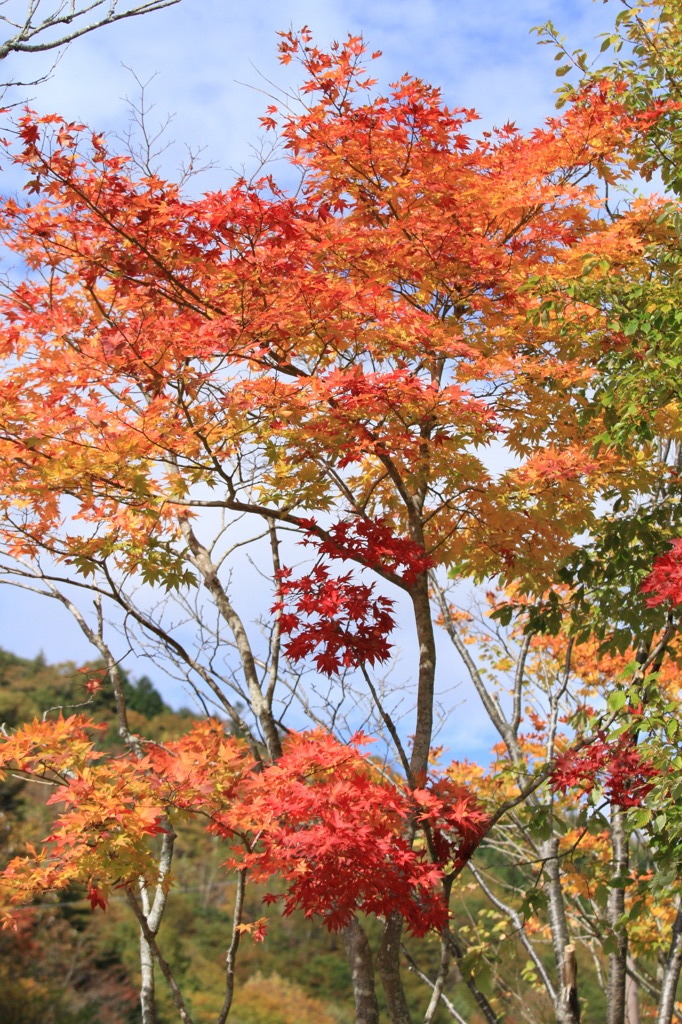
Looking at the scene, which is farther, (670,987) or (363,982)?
(670,987)

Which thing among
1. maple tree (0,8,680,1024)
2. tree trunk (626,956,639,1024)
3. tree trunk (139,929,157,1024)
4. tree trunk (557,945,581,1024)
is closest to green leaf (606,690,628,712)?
maple tree (0,8,680,1024)

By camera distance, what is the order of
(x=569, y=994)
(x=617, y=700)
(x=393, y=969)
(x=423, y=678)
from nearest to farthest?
(x=617, y=700)
(x=393, y=969)
(x=423, y=678)
(x=569, y=994)

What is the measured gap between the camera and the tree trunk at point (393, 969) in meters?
5.23

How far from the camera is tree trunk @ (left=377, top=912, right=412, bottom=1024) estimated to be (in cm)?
523

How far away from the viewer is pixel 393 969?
5277 mm

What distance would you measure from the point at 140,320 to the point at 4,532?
2.12 m

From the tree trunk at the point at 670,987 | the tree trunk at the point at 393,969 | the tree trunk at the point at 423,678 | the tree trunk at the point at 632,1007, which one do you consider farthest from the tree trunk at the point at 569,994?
the tree trunk at the point at 632,1007

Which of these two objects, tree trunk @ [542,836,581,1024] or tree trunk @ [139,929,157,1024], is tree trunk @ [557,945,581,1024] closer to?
tree trunk @ [542,836,581,1024]

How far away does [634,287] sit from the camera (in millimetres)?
5172

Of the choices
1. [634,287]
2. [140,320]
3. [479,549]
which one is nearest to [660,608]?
[479,549]

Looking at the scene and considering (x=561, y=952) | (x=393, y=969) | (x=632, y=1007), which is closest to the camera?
(x=393, y=969)

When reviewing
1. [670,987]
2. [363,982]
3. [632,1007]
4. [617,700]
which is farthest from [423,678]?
[632,1007]

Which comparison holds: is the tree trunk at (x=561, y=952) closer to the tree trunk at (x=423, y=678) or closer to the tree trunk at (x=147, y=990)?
the tree trunk at (x=423, y=678)

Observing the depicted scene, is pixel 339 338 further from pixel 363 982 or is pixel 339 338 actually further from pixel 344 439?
pixel 363 982
